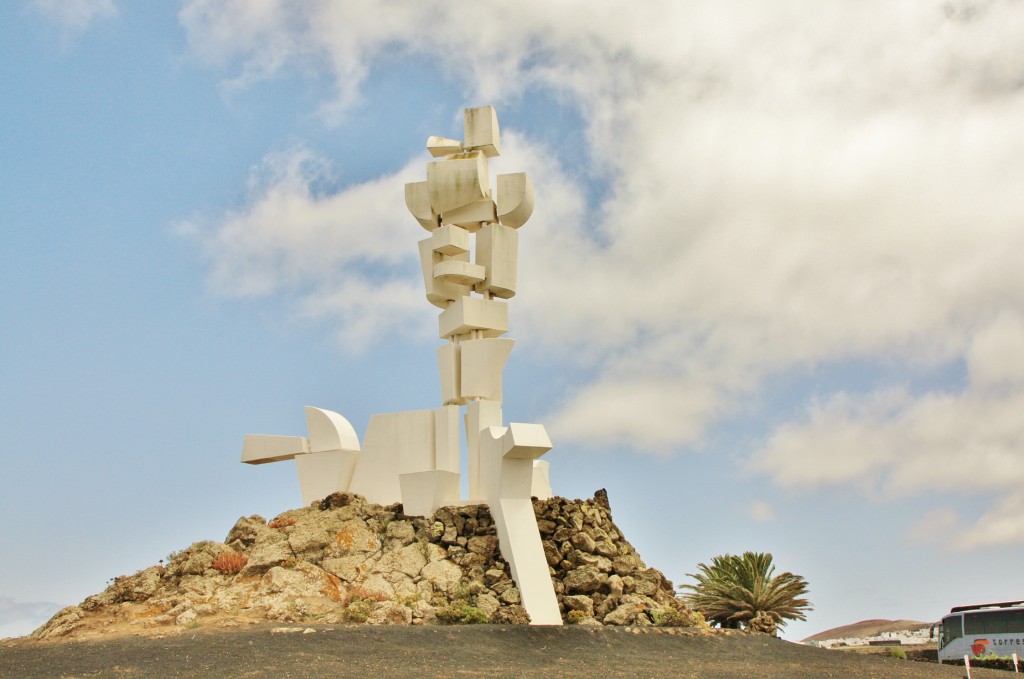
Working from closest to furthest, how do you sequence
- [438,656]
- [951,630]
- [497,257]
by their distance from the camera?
1. [438,656]
2. [497,257]
3. [951,630]

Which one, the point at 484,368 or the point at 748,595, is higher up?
the point at 484,368

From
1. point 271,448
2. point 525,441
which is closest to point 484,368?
point 525,441

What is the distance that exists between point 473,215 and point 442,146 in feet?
6.79

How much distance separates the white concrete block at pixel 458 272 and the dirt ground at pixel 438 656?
937cm

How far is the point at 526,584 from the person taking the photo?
2034cm

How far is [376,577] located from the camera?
20.8 m

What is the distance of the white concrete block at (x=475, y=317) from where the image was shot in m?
24.0

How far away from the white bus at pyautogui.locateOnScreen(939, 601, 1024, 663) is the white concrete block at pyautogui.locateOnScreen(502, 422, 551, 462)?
13.6 m

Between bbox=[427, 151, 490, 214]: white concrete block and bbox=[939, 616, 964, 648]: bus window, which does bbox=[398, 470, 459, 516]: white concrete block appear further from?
bbox=[939, 616, 964, 648]: bus window

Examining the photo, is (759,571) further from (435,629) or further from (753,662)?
(435,629)

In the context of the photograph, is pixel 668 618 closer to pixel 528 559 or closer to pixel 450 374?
pixel 528 559

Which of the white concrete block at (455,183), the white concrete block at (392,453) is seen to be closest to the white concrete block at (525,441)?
the white concrete block at (392,453)

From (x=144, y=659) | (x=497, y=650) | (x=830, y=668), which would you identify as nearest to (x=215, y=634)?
(x=144, y=659)

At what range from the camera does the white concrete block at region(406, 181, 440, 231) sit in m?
25.2
